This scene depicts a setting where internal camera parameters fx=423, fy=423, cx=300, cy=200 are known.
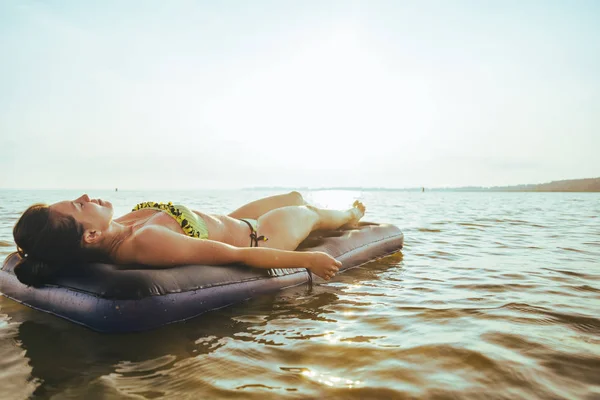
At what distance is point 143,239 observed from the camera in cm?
318

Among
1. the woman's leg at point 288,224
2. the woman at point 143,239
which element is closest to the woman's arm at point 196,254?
the woman at point 143,239

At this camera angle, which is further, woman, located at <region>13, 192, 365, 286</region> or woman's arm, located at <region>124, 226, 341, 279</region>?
woman's arm, located at <region>124, 226, 341, 279</region>

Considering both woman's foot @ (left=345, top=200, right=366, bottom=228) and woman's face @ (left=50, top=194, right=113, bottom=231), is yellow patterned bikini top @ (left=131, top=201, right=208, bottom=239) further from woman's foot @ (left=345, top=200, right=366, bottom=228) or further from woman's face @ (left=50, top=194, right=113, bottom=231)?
woman's foot @ (left=345, top=200, right=366, bottom=228)

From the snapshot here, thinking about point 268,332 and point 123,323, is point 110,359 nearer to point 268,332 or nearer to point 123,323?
point 123,323

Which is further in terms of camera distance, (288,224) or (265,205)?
(265,205)

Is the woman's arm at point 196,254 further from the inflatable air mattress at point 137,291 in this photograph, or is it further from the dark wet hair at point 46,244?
the dark wet hair at point 46,244

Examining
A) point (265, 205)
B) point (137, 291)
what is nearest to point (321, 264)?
point (265, 205)

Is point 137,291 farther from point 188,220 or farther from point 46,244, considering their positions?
point 188,220

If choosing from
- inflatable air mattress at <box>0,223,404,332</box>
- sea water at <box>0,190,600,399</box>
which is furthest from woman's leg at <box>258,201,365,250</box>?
sea water at <box>0,190,600,399</box>

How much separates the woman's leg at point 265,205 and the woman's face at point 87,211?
1.82 m

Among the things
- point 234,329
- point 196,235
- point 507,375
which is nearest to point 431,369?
point 507,375

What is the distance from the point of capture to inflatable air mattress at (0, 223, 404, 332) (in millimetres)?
2875

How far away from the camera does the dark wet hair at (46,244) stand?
9.44 ft

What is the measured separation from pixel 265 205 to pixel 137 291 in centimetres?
231
